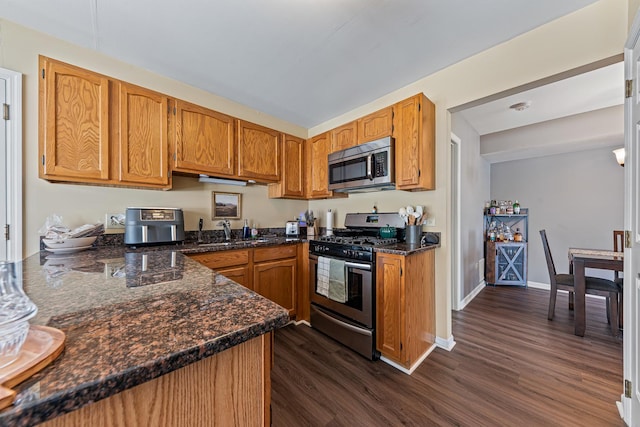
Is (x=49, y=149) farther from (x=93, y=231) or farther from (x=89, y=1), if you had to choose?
(x=89, y=1)

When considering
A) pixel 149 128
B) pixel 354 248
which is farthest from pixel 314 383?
pixel 149 128

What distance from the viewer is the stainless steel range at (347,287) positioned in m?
2.02

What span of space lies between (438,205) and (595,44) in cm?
140

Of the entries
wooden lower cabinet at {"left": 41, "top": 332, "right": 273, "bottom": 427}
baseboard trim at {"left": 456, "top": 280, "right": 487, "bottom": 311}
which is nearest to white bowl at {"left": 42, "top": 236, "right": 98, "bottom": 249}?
wooden lower cabinet at {"left": 41, "top": 332, "right": 273, "bottom": 427}

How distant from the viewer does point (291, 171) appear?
3123 mm

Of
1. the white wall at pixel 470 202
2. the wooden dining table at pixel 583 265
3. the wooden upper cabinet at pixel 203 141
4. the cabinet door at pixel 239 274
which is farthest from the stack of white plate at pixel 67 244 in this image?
the wooden dining table at pixel 583 265

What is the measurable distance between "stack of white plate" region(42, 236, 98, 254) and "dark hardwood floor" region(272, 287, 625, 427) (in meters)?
1.74

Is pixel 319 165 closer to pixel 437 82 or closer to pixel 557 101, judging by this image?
pixel 437 82

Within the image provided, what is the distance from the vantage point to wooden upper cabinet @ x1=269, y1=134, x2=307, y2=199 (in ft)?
9.99

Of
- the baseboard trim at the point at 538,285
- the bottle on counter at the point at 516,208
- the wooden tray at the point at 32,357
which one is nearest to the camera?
the wooden tray at the point at 32,357


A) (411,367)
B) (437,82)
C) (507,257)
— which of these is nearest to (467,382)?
(411,367)

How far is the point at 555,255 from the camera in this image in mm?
3984

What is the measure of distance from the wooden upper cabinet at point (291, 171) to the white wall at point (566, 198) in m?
3.90

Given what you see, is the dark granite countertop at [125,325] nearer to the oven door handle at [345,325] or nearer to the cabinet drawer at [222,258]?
the cabinet drawer at [222,258]
